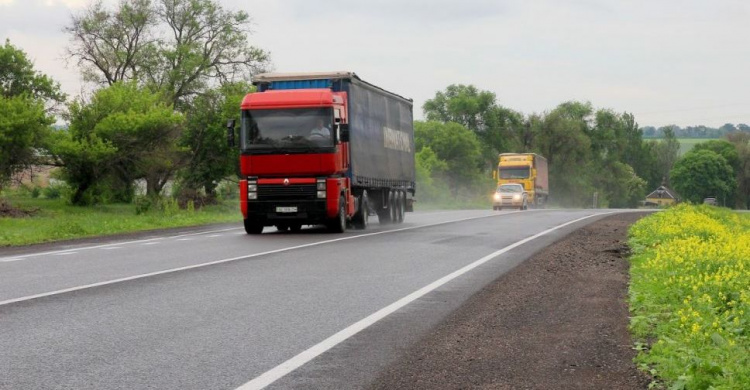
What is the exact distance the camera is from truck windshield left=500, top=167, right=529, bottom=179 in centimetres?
6675

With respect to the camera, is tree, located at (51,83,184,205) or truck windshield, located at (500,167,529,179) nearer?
tree, located at (51,83,184,205)

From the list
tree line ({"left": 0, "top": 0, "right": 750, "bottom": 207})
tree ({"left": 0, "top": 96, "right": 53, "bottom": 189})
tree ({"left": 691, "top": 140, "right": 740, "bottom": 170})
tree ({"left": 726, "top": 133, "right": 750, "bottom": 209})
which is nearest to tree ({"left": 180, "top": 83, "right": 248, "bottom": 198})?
tree line ({"left": 0, "top": 0, "right": 750, "bottom": 207})

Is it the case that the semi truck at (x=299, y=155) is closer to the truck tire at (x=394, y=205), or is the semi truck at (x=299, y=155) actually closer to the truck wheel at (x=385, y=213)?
the truck wheel at (x=385, y=213)

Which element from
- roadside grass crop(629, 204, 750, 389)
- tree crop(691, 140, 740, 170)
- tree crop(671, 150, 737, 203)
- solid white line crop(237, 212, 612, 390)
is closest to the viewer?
roadside grass crop(629, 204, 750, 389)

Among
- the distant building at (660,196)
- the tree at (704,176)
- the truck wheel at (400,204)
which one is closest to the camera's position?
the truck wheel at (400,204)

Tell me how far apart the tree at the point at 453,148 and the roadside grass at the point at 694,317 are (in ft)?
335

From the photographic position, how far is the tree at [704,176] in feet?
489

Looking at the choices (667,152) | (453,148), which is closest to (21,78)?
(453,148)

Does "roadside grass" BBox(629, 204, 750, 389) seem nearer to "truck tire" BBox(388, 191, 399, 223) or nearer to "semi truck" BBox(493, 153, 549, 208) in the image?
"truck tire" BBox(388, 191, 399, 223)

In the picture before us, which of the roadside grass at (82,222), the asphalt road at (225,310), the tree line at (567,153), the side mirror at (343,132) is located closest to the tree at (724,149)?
the tree line at (567,153)

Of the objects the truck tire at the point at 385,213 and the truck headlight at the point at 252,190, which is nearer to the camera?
the truck headlight at the point at 252,190

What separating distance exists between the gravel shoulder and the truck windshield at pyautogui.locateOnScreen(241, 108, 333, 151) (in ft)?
35.6

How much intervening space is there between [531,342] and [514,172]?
2347 inches

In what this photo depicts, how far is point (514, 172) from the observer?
6700 centimetres
